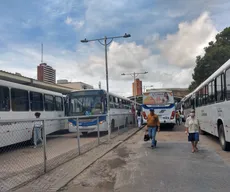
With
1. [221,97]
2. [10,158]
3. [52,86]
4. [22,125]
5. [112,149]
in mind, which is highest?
[52,86]

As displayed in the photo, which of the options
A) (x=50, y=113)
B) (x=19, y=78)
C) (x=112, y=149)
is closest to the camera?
(x=112, y=149)

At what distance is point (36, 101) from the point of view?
45.1 feet

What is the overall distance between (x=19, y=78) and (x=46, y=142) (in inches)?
662

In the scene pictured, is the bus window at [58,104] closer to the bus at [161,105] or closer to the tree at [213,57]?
the bus at [161,105]

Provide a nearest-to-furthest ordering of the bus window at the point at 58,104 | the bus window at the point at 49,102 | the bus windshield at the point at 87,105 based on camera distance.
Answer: the bus window at the point at 49,102 < the bus windshield at the point at 87,105 < the bus window at the point at 58,104

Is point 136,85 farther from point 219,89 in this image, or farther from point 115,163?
point 115,163

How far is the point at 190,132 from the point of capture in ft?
33.3

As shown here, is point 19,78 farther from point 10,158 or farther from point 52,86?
point 10,158

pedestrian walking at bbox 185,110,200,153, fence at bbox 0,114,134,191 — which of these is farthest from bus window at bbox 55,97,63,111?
pedestrian walking at bbox 185,110,200,153

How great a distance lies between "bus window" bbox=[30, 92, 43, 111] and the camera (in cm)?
1315

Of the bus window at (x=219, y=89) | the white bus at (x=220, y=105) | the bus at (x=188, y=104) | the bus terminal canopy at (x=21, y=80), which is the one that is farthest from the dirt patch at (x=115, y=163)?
the bus terminal canopy at (x=21, y=80)

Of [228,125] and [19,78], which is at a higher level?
[19,78]

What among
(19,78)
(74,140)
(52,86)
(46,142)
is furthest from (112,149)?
(52,86)

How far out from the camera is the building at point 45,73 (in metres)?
61.2
